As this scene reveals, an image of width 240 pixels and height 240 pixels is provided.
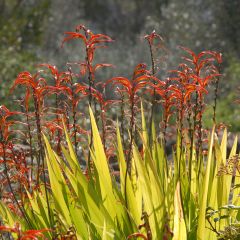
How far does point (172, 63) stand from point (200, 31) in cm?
230

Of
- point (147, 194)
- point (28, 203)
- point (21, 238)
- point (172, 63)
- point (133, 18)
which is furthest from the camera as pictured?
point (133, 18)

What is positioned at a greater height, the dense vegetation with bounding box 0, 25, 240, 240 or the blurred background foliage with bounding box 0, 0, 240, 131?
the blurred background foliage with bounding box 0, 0, 240, 131

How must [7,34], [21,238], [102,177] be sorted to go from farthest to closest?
1. [7,34]
2. [102,177]
3. [21,238]

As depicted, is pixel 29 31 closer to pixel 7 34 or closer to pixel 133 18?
pixel 7 34

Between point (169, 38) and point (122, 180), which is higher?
point (169, 38)

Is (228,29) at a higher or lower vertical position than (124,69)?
higher

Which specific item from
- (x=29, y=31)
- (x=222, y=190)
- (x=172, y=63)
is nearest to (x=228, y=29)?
(x=172, y=63)

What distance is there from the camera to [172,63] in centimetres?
1457

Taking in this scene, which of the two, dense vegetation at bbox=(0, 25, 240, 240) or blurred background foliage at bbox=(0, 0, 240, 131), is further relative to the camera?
blurred background foliage at bbox=(0, 0, 240, 131)

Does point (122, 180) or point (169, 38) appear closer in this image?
point (122, 180)

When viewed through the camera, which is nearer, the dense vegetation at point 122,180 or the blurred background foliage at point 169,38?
the dense vegetation at point 122,180

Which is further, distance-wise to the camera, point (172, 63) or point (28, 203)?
point (172, 63)

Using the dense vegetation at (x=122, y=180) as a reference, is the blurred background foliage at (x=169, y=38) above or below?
above

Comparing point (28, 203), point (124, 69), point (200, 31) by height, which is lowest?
point (28, 203)
